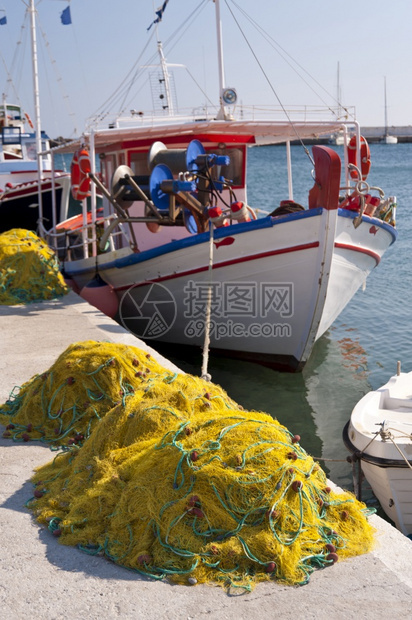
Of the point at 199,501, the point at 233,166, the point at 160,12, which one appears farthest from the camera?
the point at 160,12

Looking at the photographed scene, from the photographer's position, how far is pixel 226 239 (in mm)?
8086

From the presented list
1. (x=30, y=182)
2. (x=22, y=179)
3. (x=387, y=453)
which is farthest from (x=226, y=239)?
(x=22, y=179)

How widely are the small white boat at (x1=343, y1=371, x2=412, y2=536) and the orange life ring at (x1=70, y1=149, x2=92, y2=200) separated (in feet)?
17.2

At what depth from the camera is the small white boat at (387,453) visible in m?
4.91

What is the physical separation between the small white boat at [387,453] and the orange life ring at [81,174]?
207 inches

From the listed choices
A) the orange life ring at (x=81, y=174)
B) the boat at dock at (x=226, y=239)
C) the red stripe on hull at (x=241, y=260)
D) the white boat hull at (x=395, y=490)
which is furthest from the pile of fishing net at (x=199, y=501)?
the orange life ring at (x=81, y=174)

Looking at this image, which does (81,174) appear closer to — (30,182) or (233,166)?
(233,166)

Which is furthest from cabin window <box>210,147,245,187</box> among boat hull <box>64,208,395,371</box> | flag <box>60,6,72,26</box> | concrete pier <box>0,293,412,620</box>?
flag <box>60,6,72,26</box>

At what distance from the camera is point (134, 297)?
9.56 meters

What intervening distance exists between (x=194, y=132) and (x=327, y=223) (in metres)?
2.98

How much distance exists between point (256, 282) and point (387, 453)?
144 inches

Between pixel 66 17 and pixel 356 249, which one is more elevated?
pixel 66 17

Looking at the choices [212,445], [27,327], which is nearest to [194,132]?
[27,327]

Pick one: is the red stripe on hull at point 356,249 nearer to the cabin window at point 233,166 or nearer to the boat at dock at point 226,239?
the boat at dock at point 226,239
